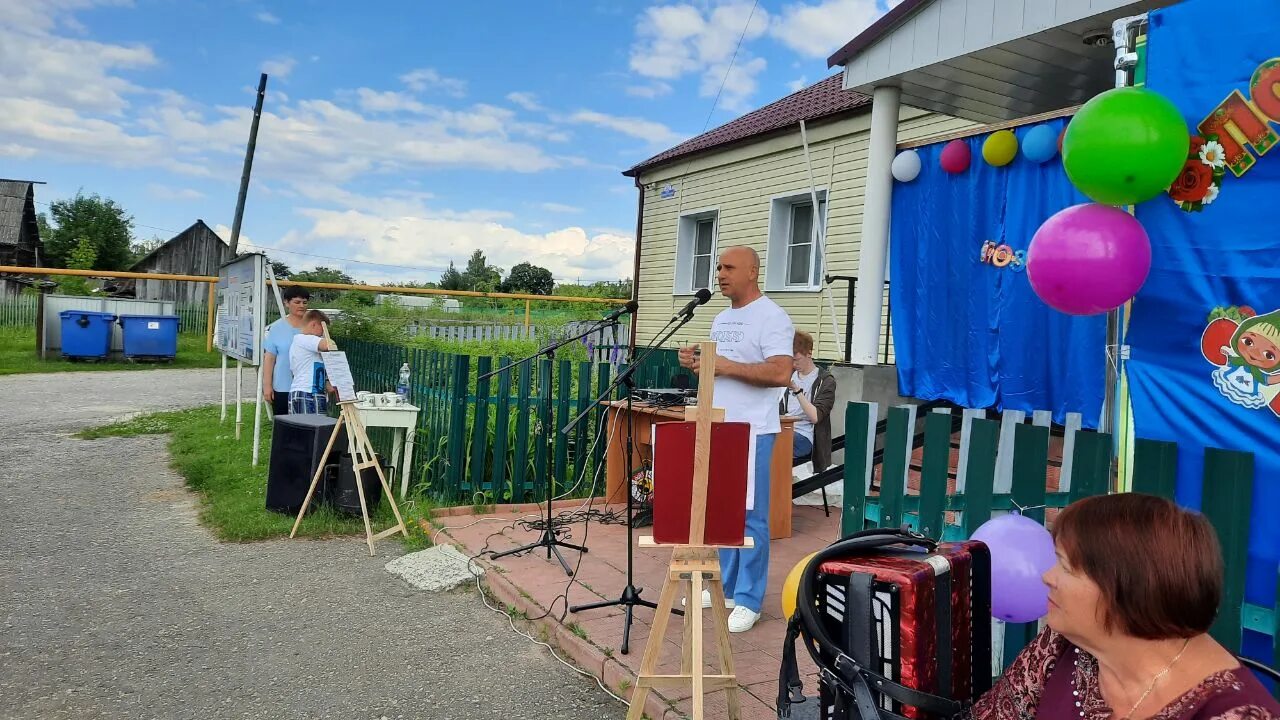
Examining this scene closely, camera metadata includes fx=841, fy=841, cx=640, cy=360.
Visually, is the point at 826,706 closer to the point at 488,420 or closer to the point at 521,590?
the point at 521,590

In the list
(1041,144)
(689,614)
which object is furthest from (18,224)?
(689,614)

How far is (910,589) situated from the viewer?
1.74 metres

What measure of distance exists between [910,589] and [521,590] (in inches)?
134

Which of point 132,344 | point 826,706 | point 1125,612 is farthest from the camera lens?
point 132,344

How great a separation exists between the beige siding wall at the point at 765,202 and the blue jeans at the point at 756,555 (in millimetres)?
4878

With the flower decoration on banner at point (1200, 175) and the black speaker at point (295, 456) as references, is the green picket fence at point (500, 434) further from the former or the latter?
the flower decoration on banner at point (1200, 175)

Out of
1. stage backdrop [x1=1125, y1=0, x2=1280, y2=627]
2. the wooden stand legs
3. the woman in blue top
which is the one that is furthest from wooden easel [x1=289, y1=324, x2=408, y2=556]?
stage backdrop [x1=1125, y1=0, x2=1280, y2=627]

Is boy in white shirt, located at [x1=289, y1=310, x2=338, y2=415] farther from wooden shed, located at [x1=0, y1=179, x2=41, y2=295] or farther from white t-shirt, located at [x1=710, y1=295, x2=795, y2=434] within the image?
wooden shed, located at [x1=0, y1=179, x2=41, y2=295]

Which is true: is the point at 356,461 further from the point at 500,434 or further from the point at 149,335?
the point at 149,335

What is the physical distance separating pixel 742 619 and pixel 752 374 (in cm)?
123

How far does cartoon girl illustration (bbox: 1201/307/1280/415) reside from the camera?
108 inches

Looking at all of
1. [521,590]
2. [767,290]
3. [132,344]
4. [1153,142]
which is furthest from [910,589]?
[132,344]

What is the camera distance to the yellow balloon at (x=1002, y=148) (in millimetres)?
6516

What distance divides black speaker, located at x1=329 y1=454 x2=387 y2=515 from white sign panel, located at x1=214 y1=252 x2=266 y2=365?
2627 millimetres
